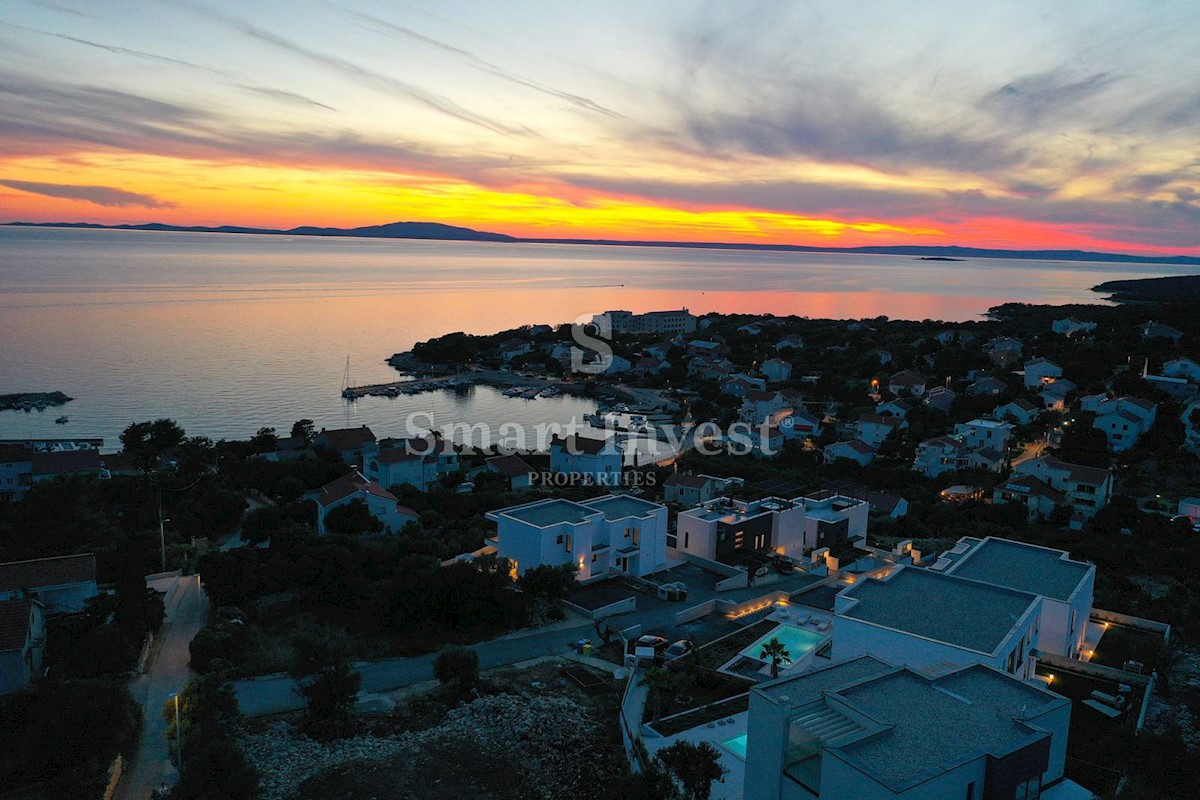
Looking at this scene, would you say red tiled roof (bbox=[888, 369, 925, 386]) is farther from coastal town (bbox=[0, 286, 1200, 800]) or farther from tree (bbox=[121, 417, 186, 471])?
tree (bbox=[121, 417, 186, 471])

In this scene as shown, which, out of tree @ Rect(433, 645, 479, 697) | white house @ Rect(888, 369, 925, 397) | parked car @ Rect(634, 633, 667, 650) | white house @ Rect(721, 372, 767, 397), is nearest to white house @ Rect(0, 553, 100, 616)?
tree @ Rect(433, 645, 479, 697)

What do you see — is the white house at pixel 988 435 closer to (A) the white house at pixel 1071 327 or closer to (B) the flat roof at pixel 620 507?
(B) the flat roof at pixel 620 507

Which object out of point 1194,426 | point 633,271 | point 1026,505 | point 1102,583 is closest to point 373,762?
point 1102,583

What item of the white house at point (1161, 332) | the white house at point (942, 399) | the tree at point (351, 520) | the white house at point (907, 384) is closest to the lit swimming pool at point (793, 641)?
the tree at point (351, 520)

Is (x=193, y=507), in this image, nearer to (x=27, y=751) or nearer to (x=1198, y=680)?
(x=27, y=751)

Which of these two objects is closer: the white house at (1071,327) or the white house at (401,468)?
the white house at (401,468)
